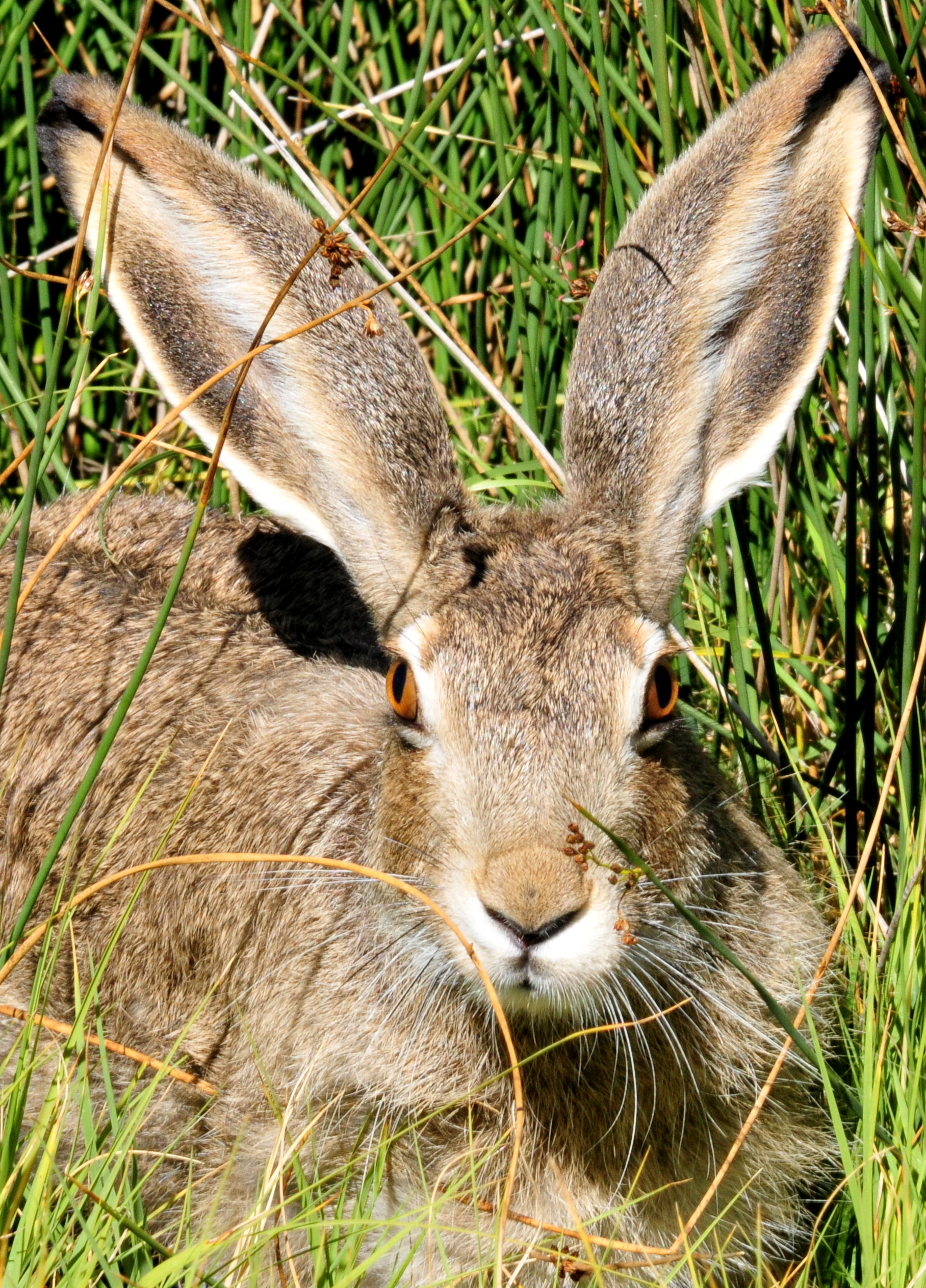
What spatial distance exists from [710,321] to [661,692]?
0.91 metres

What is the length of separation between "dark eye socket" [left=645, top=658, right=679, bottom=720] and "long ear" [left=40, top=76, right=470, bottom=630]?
57 cm

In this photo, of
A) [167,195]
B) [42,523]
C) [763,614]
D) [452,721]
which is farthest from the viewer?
[42,523]

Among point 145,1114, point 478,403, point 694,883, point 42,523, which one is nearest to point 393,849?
point 694,883

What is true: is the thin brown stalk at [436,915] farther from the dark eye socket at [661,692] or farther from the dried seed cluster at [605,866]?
the dark eye socket at [661,692]

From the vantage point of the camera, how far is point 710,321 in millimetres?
3674

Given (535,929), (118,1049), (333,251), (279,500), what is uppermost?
(333,251)

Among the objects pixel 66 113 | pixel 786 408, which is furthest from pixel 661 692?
pixel 66 113

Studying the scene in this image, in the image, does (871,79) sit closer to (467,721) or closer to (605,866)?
(467,721)

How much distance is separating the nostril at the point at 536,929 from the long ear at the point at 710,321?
92cm

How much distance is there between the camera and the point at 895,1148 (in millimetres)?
3256

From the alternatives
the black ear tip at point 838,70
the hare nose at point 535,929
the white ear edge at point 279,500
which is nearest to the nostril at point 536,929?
the hare nose at point 535,929

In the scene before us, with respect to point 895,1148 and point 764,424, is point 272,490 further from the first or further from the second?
point 895,1148

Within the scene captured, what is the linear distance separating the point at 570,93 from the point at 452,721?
8.69 feet

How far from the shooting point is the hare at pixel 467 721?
3238 millimetres
